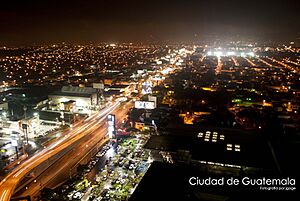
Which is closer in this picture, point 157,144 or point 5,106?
point 157,144

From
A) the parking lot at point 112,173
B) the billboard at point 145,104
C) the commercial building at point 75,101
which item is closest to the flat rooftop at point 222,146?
the parking lot at point 112,173

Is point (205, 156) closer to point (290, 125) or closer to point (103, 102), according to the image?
point (290, 125)

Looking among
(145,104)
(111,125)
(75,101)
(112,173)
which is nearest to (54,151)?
(111,125)

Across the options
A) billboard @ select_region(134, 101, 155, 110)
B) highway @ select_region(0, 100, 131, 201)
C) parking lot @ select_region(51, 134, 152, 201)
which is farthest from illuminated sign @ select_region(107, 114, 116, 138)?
billboard @ select_region(134, 101, 155, 110)

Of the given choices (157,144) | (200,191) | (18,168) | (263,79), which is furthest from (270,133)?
(263,79)

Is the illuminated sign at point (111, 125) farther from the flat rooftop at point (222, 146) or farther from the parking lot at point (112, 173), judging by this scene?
the flat rooftop at point (222, 146)

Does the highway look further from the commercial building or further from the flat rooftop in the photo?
the flat rooftop

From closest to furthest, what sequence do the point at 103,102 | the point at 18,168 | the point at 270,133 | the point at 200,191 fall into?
1. the point at 200,191
2. the point at 18,168
3. the point at 270,133
4. the point at 103,102

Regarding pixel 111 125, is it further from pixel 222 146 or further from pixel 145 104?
pixel 222 146
